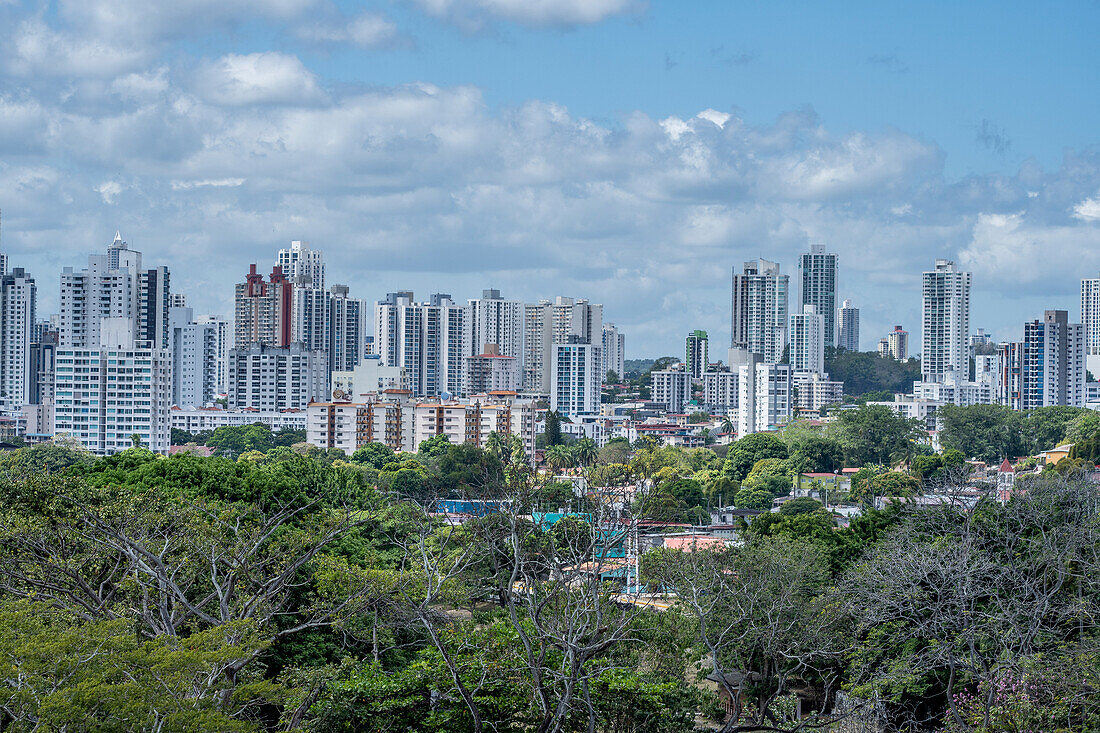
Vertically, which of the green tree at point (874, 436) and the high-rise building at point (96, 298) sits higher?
the high-rise building at point (96, 298)

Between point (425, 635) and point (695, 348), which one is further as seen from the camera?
point (695, 348)

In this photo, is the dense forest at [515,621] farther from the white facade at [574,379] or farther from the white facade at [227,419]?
the white facade at [574,379]

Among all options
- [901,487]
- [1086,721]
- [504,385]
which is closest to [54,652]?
[1086,721]

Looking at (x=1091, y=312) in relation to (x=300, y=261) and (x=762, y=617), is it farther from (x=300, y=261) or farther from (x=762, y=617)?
(x=762, y=617)

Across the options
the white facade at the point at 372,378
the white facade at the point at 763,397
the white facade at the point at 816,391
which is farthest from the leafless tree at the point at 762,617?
the white facade at the point at 816,391

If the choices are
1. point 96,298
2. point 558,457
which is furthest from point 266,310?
point 558,457

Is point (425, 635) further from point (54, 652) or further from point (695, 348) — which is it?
point (695, 348)

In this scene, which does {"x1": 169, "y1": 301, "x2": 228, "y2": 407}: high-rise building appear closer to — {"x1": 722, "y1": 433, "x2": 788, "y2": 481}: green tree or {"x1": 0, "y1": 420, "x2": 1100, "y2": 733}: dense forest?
{"x1": 722, "y1": 433, "x2": 788, "y2": 481}: green tree
